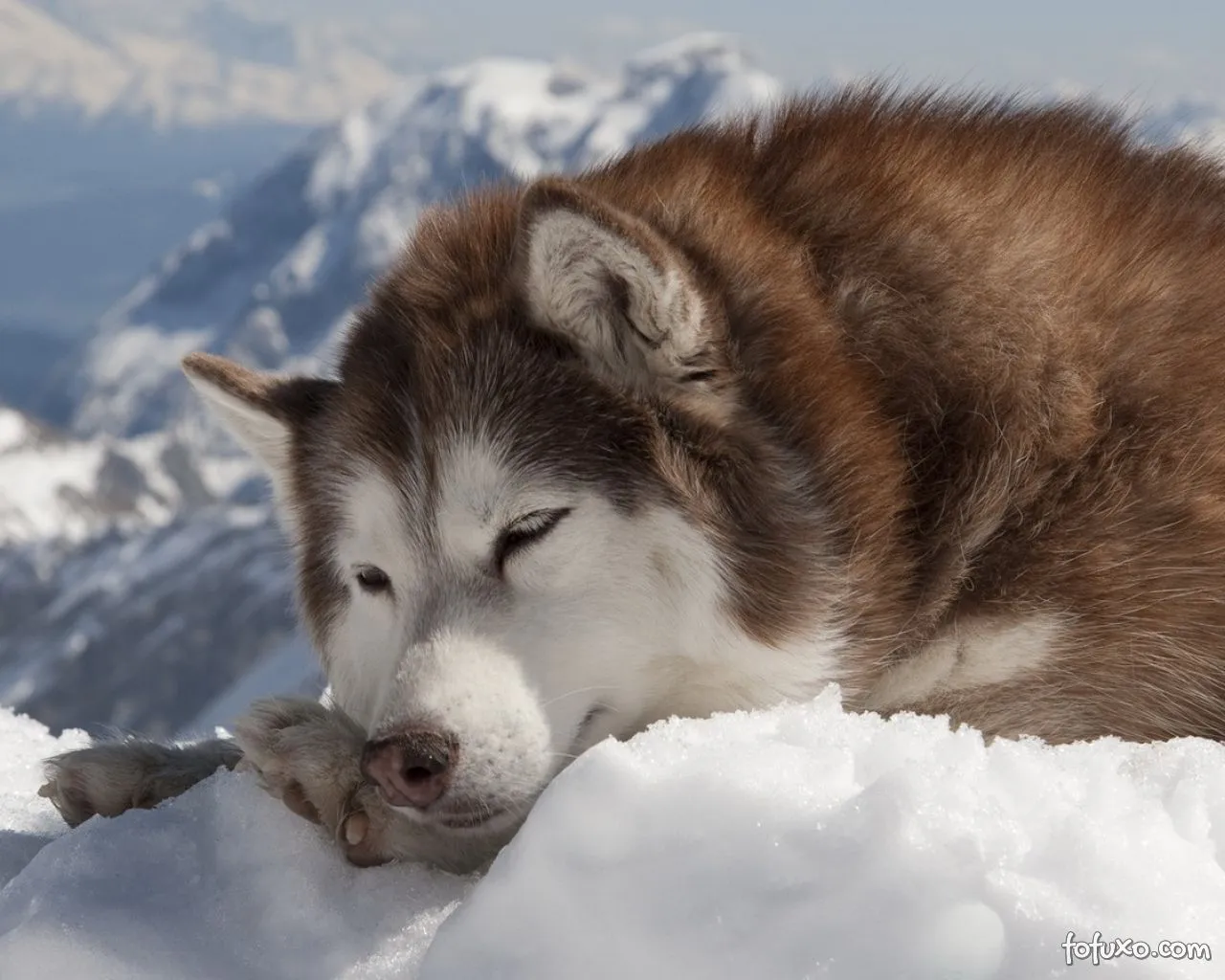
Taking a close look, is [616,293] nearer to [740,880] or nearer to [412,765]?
[412,765]

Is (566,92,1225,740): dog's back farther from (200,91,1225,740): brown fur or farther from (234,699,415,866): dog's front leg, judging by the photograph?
(234,699,415,866): dog's front leg

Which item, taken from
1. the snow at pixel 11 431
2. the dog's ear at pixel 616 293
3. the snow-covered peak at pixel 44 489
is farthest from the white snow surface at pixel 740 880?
the snow at pixel 11 431

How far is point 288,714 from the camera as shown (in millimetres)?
3238

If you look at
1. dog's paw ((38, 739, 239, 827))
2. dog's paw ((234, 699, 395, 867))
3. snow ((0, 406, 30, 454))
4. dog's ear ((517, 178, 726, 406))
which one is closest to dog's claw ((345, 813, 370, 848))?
dog's paw ((234, 699, 395, 867))

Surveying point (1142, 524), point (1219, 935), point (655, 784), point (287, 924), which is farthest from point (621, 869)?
point (1142, 524)

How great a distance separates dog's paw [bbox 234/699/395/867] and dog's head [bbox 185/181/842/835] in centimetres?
15

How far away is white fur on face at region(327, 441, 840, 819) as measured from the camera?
9.59 ft

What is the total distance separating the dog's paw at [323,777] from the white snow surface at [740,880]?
81 mm

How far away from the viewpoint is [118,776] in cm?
333

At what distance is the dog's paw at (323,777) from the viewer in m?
Answer: 2.95

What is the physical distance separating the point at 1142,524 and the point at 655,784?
1.36 metres

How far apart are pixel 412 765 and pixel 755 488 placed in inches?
37.1

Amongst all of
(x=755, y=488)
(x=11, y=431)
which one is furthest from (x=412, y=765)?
(x=11, y=431)

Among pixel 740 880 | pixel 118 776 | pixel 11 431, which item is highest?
pixel 740 880
